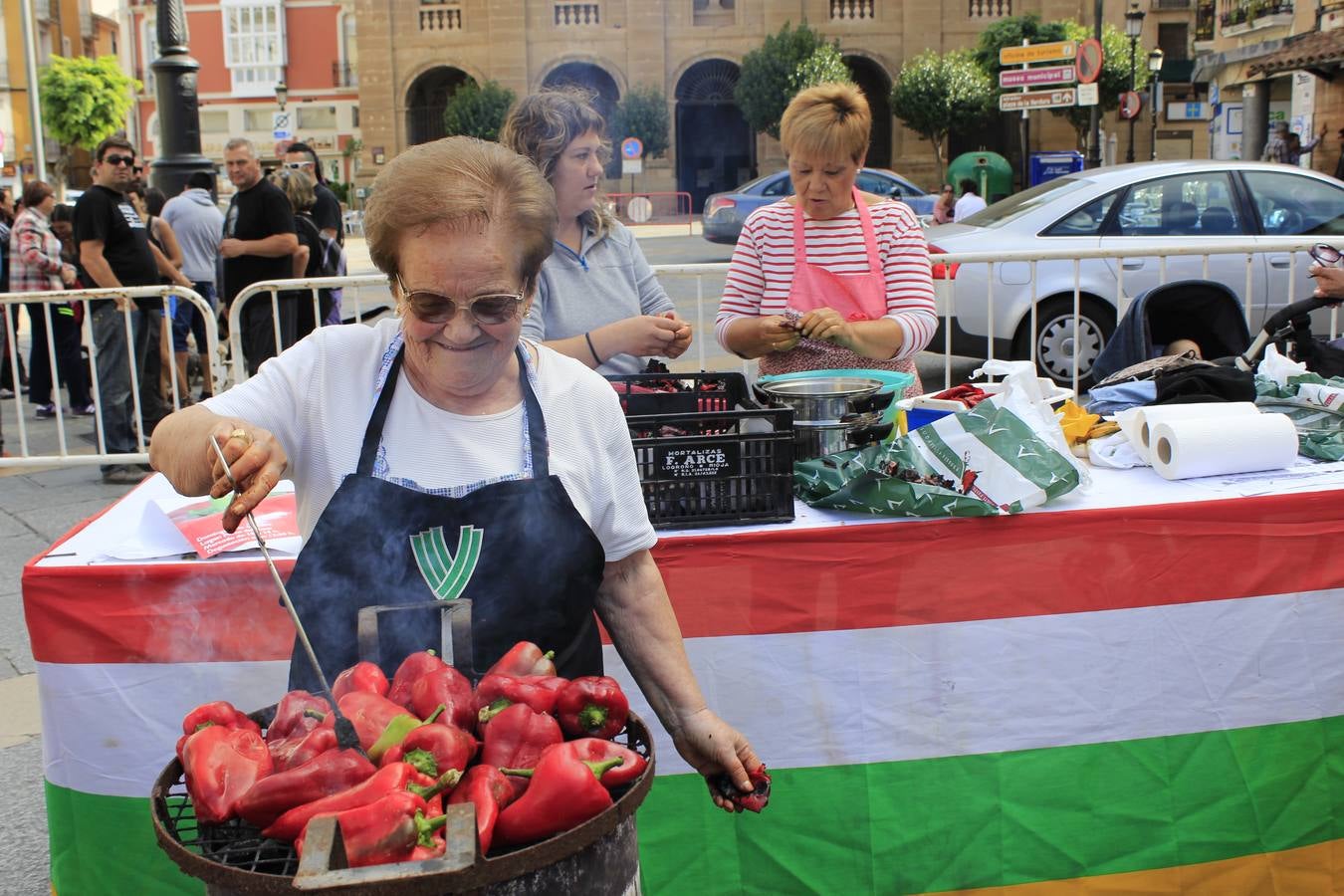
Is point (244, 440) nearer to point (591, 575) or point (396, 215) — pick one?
point (396, 215)

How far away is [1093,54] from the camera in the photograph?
69.7ft

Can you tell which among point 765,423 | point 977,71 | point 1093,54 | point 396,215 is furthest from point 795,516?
point 977,71

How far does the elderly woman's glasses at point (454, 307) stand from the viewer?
6.30 ft

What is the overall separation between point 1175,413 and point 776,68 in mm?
39347

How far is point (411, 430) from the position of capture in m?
2.03

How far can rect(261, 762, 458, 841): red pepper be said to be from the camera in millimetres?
1497

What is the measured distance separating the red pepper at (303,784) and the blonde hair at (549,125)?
205 centimetres

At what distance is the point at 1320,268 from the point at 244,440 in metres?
3.69

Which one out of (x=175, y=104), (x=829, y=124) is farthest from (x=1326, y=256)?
(x=175, y=104)

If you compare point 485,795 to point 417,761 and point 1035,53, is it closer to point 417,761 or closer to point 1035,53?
point 417,761

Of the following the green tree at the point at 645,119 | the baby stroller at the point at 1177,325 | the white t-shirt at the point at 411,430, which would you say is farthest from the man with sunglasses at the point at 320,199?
the green tree at the point at 645,119

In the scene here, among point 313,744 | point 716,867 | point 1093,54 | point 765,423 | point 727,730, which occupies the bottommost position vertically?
point 716,867

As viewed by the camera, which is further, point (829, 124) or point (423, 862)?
point (829, 124)

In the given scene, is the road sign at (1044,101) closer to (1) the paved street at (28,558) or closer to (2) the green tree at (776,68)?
(1) the paved street at (28,558)
